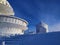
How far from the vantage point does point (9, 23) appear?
22672 millimetres

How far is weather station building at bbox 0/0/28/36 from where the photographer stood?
22.6m

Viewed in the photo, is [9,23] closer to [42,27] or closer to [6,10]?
[6,10]

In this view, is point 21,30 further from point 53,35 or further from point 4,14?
point 53,35

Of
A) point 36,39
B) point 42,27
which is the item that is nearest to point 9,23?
point 42,27

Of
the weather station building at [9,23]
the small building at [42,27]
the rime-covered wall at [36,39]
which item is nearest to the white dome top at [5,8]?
the weather station building at [9,23]

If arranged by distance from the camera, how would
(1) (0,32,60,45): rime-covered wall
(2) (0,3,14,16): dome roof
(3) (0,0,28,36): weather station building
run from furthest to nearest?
(2) (0,3,14,16): dome roof
(3) (0,0,28,36): weather station building
(1) (0,32,60,45): rime-covered wall

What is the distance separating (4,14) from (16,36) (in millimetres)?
5995

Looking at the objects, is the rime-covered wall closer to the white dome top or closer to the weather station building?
Result: the weather station building

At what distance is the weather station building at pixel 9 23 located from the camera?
2256 centimetres

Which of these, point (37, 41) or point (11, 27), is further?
point (11, 27)

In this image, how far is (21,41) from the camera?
18125 millimetres

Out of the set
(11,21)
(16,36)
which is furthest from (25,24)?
(16,36)

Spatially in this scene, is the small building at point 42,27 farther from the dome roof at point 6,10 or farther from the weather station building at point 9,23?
the dome roof at point 6,10

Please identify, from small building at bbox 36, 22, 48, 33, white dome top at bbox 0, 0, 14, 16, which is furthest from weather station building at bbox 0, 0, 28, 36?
small building at bbox 36, 22, 48, 33
